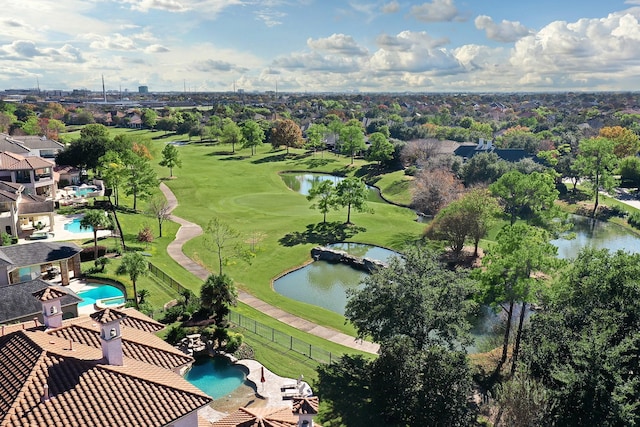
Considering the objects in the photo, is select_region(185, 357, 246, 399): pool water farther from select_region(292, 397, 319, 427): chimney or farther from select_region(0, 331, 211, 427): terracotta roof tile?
select_region(292, 397, 319, 427): chimney

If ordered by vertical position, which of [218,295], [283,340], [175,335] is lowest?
[283,340]

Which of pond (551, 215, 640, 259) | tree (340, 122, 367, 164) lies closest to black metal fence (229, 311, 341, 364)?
pond (551, 215, 640, 259)

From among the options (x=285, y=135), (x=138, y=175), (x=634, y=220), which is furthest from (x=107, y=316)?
(x=285, y=135)

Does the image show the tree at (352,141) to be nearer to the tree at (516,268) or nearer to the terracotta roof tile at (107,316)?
the tree at (516,268)

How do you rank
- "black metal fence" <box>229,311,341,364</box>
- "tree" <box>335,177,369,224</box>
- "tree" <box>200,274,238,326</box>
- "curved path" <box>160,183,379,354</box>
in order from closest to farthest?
1. "black metal fence" <box>229,311,341,364</box>
2. "tree" <box>200,274,238,326</box>
3. "curved path" <box>160,183,379,354</box>
4. "tree" <box>335,177,369,224</box>

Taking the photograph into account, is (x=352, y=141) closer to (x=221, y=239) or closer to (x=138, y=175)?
(x=138, y=175)

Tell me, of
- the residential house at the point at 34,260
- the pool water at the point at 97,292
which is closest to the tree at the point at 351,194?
the pool water at the point at 97,292
